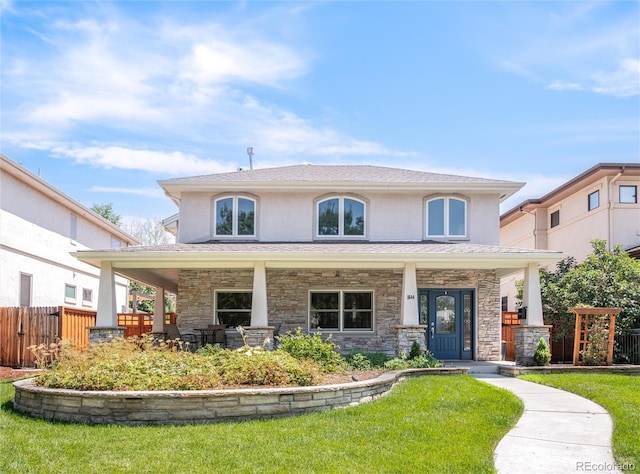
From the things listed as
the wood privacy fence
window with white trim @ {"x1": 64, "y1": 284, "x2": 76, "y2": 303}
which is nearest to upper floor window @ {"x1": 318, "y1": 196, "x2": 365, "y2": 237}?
the wood privacy fence

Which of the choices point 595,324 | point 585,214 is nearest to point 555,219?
point 585,214

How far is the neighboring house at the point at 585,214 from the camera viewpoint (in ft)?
68.3

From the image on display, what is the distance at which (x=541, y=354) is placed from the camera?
14.4m

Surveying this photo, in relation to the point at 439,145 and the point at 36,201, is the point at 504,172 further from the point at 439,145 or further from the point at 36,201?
the point at 36,201

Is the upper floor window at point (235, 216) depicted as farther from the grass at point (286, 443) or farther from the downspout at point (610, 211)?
the downspout at point (610, 211)

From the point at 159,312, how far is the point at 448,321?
946cm

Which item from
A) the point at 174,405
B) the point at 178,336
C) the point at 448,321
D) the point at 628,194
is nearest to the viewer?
the point at 174,405

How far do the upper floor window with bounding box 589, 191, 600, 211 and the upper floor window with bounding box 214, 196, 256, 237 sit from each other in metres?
13.0

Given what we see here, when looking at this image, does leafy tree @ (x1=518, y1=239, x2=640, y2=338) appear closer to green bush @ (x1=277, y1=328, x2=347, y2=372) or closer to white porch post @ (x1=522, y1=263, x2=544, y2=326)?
white porch post @ (x1=522, y1=263, x2=544, y2=326)

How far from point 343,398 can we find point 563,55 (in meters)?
8.77

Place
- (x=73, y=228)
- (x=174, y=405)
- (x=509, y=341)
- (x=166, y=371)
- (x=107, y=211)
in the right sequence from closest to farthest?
(x=174, y=405)
(x=166, y=371)
(x=509, y=341)
(x=73, y=228)
(x=107, y=211)

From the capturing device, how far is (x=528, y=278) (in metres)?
15.1

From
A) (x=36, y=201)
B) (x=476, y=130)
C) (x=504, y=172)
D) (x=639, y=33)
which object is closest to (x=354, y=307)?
(x=476, y=130)

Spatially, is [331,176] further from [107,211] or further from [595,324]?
[107,211]
